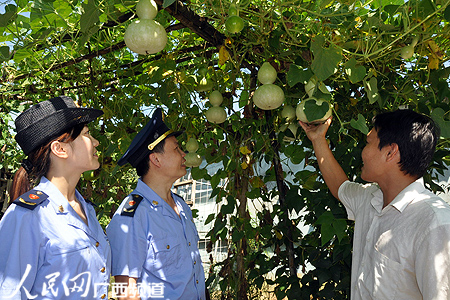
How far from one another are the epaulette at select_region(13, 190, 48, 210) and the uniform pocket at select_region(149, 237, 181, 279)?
428mm

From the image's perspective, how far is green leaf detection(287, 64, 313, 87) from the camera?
1370 mm

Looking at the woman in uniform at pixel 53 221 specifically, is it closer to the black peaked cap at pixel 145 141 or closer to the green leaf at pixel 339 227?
the black peaked cap at pixel 145 141

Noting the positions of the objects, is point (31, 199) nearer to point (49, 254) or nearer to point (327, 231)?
point (49, 254)

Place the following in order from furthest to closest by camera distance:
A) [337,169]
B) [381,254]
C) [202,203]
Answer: [202,203]
[337,169]
[381,254]

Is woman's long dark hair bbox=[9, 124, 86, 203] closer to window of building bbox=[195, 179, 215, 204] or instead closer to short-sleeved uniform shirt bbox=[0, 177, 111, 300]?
short-sleeved uniform shirt bbox=[0, 177, 111, 300]

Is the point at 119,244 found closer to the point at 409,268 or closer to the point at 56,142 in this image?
the point at 56,142

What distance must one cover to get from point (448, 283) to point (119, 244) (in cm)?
96

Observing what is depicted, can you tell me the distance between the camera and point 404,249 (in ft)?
3.70

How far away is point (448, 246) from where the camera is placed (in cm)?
104

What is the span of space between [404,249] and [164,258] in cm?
77

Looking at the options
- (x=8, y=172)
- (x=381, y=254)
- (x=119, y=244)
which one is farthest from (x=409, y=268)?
(x=8, y=172)

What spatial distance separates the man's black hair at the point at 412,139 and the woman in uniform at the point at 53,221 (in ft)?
3.03

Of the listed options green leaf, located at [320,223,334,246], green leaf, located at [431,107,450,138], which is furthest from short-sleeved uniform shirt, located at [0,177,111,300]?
green leaf, located at [431,107,450,138]

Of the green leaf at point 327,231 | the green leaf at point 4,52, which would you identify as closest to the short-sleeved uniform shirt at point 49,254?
the green leaf at point 4,52
